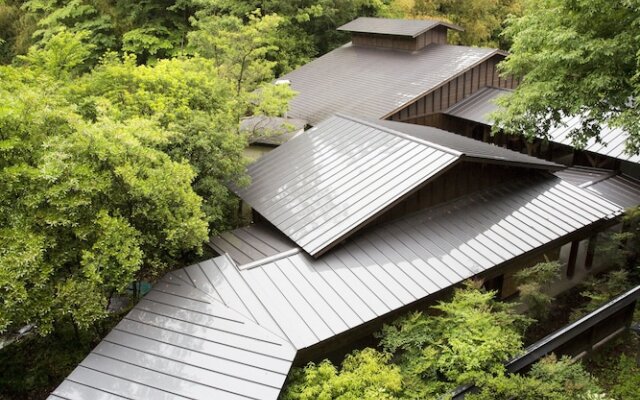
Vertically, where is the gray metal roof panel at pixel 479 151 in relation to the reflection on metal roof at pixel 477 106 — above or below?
above

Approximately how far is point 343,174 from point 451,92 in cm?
1192

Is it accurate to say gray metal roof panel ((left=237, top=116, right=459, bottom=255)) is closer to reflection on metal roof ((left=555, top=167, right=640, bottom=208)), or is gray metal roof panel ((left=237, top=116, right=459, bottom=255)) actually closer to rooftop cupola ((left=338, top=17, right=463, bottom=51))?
reflection on metal roof ((left=555, top=167, right=640, bottom=208))

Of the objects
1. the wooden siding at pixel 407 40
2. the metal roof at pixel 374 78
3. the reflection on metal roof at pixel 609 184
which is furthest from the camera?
the wooden siding at pixel 407 40

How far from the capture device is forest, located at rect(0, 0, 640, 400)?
8789 mm

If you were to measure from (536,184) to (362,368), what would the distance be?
26.9 feet

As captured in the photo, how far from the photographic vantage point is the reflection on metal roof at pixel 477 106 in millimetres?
21859

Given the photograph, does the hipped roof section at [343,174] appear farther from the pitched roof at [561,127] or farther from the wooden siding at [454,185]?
the pitched roof at [561,127]

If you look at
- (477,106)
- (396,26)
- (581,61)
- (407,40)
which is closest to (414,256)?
(581,61)

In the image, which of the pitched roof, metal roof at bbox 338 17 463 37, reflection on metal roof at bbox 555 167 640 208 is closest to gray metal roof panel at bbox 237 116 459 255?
the pitched roof

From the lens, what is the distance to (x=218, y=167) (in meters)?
13.4

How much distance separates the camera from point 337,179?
12.8 m

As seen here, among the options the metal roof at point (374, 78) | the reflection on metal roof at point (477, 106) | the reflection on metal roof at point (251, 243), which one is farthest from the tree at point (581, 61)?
the reflection on metal roof at point (477, 106)

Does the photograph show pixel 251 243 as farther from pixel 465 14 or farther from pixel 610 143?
pixel 465 14

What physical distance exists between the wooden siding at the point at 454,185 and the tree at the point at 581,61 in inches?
67.3
